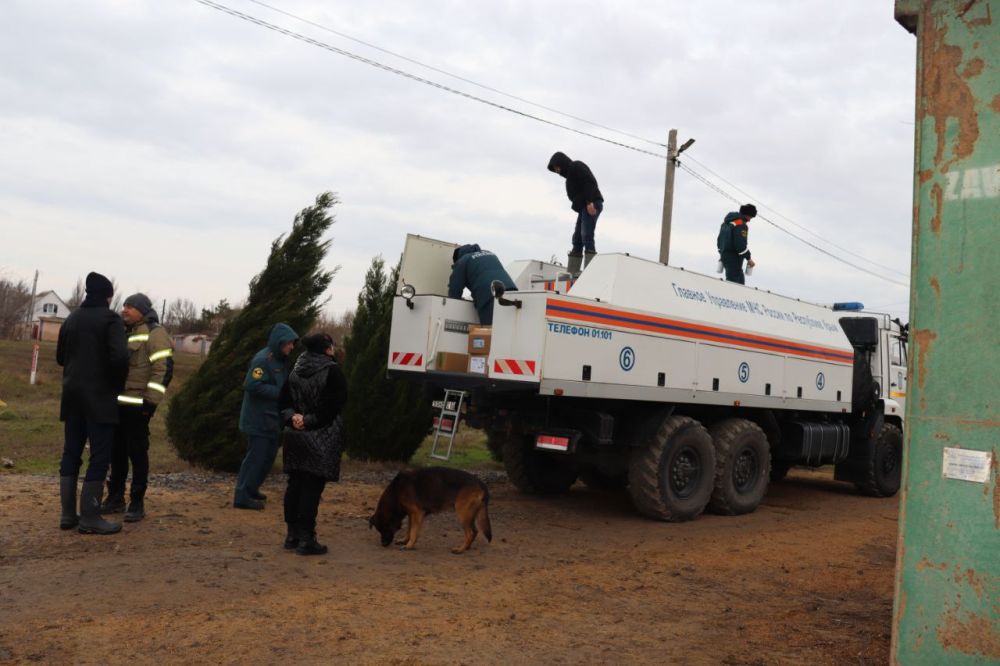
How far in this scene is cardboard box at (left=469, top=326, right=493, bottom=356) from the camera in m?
7.82

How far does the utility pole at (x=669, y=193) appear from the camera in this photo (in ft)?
52.6

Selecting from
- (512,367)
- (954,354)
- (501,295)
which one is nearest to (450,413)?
(512,367)

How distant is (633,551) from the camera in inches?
286

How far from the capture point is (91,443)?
6414 mm

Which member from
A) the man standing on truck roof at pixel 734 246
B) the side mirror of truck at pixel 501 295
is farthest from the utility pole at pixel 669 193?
the side mirror of truck at pixel 501 295

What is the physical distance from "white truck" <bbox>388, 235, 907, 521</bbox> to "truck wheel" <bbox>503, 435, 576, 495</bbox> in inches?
0.7

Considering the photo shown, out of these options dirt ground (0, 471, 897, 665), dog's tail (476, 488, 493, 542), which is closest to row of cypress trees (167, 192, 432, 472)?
dirt ground (0, 471, 897, 665)

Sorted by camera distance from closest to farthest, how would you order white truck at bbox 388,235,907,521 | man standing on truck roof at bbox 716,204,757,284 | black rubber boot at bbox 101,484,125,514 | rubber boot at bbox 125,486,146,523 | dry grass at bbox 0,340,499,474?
rubber boot at bbox 125,486,146,523 < black rubber boot at bbox 101,484,125,514 < white truck at bbox 388,235,907,521 < dry grass at bbox 0,340,499,474 < man standing on truck roof at bbox 716,204,757,284

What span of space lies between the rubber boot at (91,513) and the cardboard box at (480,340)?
3.39 meters

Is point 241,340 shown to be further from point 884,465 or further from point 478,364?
point 884,465

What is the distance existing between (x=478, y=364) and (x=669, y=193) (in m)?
9.83

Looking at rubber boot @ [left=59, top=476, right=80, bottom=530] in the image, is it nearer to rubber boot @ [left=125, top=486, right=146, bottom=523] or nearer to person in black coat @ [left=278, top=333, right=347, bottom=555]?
rubber boot @ [left=125, top=486, right=146, bottom=523]

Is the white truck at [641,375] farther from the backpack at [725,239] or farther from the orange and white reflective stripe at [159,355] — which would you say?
the orange and white reflective stripe at [159,355]

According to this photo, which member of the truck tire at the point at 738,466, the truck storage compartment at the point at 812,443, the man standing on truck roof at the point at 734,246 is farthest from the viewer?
the man standing on truck roof at the point at 734,246
